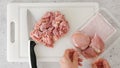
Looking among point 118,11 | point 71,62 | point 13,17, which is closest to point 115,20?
point 118,11

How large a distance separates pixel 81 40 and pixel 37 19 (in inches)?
5.9

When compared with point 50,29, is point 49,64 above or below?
below

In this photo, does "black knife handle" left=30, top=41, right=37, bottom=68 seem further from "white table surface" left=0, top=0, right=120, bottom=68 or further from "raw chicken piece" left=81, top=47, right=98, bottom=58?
"raw chicken piece" left=81, top=47, right=98, bottom=58

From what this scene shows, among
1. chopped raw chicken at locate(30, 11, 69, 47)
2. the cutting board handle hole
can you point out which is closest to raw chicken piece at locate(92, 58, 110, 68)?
chopped raw chicken at locate(30, 11, 69, 47)

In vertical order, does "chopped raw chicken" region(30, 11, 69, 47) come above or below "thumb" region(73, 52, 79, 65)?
above

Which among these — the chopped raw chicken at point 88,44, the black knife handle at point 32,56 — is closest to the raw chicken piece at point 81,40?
the chopped raw chicken at point 88,44

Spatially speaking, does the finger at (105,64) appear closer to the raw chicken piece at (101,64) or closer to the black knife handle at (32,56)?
the raw chicken piece at (101,64)

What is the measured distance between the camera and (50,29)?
34.2 inches

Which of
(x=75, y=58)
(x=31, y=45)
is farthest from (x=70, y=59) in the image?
(x=31, y=45)

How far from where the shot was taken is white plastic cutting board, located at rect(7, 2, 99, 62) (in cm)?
89

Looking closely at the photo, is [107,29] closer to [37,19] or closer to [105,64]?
[105,64]

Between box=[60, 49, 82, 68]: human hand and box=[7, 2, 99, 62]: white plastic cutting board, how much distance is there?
0.15 ft

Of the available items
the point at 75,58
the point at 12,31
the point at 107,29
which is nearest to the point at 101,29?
the point at 107,29

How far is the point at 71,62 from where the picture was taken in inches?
32.4
